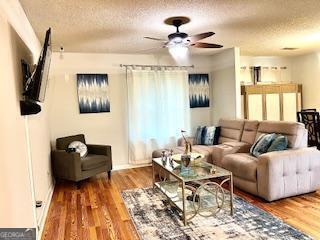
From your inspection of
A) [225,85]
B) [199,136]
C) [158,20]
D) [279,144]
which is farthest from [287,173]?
[225,85]

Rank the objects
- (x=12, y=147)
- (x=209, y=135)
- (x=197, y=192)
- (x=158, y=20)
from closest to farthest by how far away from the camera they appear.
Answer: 1. (x=12, y=147)
2. (x=197, y=192)
3. (x=158, y=20)
4. (x=209, y=135)

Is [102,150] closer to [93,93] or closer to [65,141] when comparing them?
[65,141]

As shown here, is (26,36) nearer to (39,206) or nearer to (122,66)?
(39,206)

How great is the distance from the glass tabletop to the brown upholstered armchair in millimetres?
1411

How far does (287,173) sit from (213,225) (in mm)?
1242

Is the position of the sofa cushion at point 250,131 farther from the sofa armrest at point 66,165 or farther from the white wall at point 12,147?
the white wall at point 12,147

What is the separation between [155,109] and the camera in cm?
526

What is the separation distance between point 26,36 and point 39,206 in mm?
1882

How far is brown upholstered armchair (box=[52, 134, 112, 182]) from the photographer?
399 cm

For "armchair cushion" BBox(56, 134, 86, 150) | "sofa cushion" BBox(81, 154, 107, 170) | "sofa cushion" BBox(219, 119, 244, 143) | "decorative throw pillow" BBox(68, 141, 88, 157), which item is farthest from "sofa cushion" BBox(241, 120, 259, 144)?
"armchair cushion" BBox(56, 134, 86, 150)

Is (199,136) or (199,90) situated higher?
(199,90)

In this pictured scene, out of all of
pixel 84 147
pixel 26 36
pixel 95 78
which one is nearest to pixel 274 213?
pixel 84 147

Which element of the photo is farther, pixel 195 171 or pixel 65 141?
pixel 65 141

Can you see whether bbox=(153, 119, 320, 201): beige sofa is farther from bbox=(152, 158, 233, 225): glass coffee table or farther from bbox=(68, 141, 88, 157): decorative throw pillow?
bbox=(68, 141, 88, 157): decorative throw pillow
